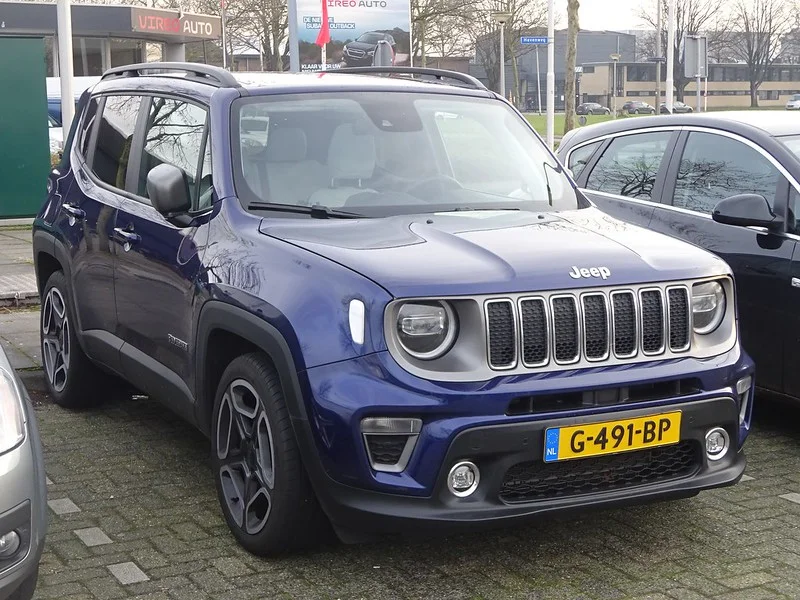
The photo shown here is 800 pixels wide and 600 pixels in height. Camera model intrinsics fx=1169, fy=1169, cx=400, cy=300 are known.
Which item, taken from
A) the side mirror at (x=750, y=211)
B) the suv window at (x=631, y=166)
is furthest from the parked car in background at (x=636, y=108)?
the side mirror at (x=750, y=211)

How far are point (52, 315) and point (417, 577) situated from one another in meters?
3.37

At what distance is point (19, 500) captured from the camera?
10.9ft

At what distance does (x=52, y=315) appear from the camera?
6703 millimetres

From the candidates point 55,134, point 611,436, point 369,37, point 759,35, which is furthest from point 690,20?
point 611,436

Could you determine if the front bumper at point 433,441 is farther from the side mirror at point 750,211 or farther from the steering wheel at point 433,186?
the side mirror at point 750,211

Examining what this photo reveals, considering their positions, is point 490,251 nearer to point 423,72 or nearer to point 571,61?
point 423,72

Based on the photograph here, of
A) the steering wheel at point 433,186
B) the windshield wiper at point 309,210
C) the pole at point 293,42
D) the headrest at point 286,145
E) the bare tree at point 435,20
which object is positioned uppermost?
the bare tree at point 435,20

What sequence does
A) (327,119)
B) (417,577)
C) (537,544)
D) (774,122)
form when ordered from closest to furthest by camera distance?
1. (417,577)
2. (537,544)
3. (327,119)
4. (774,122)

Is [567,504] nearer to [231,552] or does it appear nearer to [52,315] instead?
[231,552]

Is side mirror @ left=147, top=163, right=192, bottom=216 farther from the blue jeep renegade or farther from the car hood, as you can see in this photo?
the car hood

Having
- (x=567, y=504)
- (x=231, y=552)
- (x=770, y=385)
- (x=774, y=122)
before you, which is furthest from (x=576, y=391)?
(x=774, y=122)

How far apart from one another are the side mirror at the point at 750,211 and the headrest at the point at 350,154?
1863mm

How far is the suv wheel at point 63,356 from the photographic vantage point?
6.38 metres

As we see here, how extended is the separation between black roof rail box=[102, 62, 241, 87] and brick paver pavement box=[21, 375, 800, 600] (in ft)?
5.91
